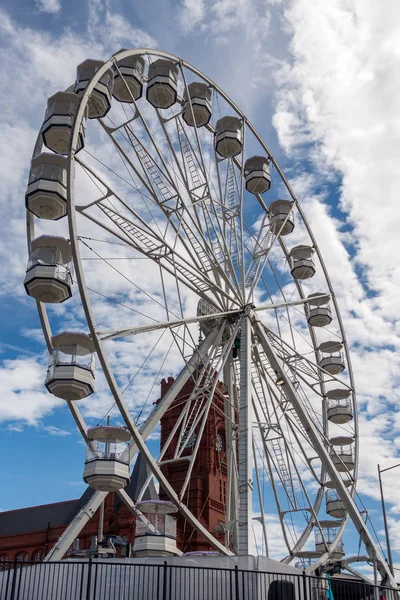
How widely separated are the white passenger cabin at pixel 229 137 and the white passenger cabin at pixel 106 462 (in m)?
17.1

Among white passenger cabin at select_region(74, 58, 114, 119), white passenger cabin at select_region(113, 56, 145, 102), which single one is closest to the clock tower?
white passenger cabin at select_region(113, 56, 145, 102)

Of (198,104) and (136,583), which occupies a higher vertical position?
(198,104)

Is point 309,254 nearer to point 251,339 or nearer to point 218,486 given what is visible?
point 251,339

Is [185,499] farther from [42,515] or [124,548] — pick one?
[42,515]

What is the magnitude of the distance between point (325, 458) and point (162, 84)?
61.2 feet

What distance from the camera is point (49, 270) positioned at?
24.8 metres

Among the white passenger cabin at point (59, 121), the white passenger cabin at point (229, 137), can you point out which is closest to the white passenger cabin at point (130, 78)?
the white passenger cabin at point (59, 121)

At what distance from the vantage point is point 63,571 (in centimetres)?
1795

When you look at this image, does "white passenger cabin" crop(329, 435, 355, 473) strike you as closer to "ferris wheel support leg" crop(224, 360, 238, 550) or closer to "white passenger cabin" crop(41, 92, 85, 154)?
"ferris wheel support leg" crop(224, 360, 238, 550)

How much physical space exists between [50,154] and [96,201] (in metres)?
2.62

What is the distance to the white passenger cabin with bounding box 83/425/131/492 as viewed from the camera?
22.9m

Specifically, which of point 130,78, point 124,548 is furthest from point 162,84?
point 124,548

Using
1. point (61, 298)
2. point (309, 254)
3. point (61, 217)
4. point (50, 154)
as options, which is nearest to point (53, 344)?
point (61, 298)

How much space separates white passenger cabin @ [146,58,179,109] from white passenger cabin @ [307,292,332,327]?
13.5 metres
